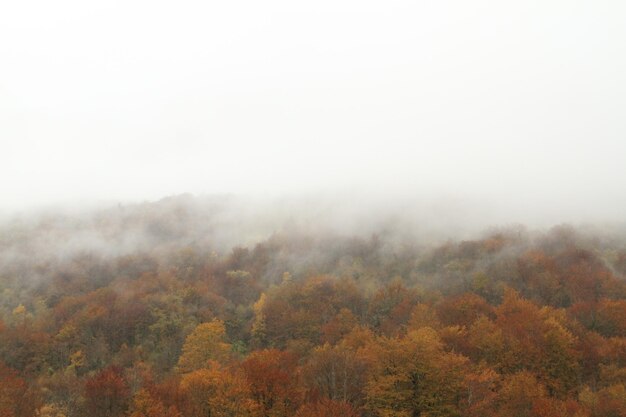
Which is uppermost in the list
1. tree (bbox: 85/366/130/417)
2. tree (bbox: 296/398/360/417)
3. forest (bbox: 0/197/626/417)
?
tree (bbox: 296/398/360/417)

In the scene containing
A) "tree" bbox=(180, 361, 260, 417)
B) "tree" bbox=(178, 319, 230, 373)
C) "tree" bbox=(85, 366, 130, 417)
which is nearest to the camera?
"tree" bbox=(180, 361, 260, 417)

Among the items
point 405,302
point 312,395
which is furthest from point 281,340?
point 312,395

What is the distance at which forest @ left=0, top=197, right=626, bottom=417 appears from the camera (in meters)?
43.4

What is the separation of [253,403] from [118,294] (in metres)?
85.9

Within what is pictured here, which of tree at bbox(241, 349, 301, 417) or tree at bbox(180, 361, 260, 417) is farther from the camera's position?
tree at bbox(241, 349, 301, 417)

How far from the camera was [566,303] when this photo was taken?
9462 centimetres

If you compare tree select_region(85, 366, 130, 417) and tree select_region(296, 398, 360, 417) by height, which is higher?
tree select_region(296, 398, 360, 417)

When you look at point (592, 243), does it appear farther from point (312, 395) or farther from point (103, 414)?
point (103, 414)

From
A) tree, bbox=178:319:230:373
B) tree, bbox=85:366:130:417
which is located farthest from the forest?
tree, bbox=178:319:230:373

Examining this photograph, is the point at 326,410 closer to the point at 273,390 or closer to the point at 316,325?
the point at 273,390

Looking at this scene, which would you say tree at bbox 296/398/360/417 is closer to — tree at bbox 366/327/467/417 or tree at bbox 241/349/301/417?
tree at bbox 241/349/301/417

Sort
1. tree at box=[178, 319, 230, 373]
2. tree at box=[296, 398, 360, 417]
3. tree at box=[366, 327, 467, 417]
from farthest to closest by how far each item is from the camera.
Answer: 1. tree at box=[178, 319, 230, 373]
2. tree at box=[366, 327, 467, 417]
3. tree at box=[296, 398, 360, 417]

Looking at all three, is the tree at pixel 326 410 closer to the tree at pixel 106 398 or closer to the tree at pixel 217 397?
the tree at pixel 217 397

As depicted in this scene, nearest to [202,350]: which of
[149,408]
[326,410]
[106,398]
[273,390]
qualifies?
[106,398]
